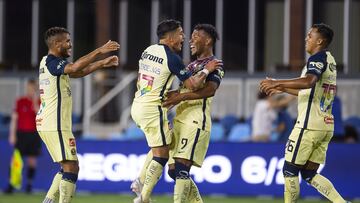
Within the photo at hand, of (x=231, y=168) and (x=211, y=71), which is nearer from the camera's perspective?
(x=211, y=71)

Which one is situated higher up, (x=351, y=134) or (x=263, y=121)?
(x=263, y=121)

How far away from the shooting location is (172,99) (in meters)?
13.4

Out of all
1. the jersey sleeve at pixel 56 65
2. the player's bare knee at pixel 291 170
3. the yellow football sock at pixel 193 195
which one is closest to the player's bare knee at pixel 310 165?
the player's bare knee at pixel 291 170

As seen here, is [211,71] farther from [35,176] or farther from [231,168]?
[35,176]

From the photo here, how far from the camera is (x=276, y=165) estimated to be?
60.9ft

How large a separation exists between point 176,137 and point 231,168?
5264mm

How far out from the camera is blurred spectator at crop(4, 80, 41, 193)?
62.7 feet

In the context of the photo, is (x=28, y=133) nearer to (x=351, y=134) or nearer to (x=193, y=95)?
(x=351, y=134)

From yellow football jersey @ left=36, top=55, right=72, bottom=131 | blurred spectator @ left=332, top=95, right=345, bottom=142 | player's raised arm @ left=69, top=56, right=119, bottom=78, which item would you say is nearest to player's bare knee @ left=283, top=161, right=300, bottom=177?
player's raised arm @ left=69, top=56, right=119, bottom=78

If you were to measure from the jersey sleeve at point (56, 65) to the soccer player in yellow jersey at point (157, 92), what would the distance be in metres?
0.94

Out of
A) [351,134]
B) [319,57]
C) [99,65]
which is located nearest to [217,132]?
[351,134]

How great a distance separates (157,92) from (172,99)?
0.20 metres

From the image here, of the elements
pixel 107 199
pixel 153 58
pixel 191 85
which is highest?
pixel 153 58

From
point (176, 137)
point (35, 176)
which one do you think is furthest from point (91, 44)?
point (176, 137)
